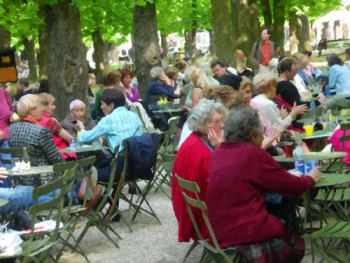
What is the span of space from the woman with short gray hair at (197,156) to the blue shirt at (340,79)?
30.6ft

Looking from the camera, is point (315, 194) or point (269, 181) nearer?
point (269, 181)

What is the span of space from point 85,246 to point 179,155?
8.68ft

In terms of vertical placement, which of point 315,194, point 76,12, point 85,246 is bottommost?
point 85,246

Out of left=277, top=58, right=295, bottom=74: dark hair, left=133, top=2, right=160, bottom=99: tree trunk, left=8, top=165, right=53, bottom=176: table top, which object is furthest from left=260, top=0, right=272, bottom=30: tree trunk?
left=8, top=165, right=53, bottom=176: table top

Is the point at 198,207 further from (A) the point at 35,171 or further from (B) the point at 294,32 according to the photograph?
(B) the point at 294,32

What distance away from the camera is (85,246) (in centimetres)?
990

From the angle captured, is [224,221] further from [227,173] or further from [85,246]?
[85,246]

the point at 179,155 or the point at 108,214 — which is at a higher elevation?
the point at 179,155

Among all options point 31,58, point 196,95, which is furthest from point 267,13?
point 196,95

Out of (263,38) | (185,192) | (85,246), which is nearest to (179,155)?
(185,192)

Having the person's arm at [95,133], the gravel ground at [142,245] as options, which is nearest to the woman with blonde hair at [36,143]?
the gravel ground at [142,245]

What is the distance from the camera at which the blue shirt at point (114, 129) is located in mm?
10953

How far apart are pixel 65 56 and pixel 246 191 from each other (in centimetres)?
1154

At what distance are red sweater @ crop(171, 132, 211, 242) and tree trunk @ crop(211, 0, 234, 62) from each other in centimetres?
2025
